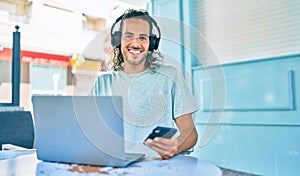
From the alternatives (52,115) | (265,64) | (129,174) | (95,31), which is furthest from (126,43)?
(95,31)

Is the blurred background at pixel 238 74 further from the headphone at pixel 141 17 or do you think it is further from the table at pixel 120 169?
the table at pixel 120 169

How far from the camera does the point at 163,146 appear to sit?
35.5 inches

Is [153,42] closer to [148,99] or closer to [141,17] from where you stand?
[141,17]

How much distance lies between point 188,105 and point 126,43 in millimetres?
509

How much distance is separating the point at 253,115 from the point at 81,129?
1.95m

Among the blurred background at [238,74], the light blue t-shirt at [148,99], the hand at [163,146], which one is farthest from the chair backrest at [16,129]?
the hand at [163,146]

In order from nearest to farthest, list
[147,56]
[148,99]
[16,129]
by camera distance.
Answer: [148,99], [147,56], [16,129]

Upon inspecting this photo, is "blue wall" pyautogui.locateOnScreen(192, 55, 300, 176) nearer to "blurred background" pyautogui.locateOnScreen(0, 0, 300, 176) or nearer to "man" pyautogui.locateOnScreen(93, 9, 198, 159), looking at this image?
"blurred background" pyautogui.locateOnScreen(0, 0, 300, 176)

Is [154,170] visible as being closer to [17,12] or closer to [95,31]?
[17,12]

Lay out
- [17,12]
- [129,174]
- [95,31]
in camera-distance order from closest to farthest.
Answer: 1. [129,174]
2. [17,12]
3. [95,31]

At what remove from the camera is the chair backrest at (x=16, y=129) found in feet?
7.14

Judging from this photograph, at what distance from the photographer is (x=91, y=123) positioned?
0.73m

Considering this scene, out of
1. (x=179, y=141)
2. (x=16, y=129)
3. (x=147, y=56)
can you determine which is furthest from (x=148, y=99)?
(x=16, y=129)

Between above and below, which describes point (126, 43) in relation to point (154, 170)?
above
